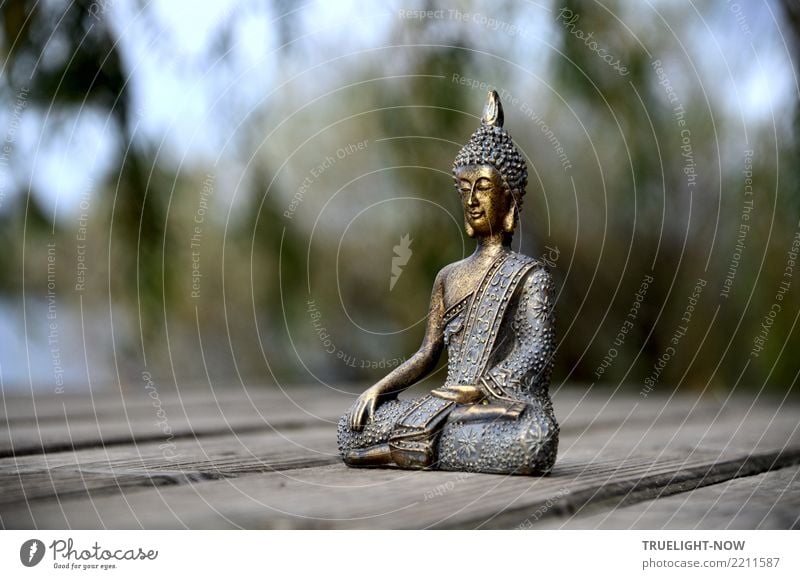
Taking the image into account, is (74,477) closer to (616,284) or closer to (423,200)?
(423,200)

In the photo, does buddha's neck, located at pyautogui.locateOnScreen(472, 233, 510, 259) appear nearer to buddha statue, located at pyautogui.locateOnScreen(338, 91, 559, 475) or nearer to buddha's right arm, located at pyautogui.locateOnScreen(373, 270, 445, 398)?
buddha statue, located at pyautogui.locateOnScreen(338, 91, 559, 475)

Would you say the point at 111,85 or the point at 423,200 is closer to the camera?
the point at 111,85

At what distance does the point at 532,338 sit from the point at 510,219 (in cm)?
36

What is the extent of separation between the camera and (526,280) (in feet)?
10.3

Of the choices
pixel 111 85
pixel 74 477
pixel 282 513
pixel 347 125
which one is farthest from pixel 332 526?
pixel 347 125

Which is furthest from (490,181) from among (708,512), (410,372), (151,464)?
(151,464)

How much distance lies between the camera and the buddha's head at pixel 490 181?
317 cm

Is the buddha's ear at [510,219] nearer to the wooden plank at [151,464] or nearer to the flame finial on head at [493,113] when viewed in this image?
the flame finial on head at [493,113]

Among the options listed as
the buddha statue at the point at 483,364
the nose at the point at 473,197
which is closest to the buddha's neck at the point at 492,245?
the buddha statue at the point at 483,364

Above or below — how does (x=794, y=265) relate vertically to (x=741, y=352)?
above

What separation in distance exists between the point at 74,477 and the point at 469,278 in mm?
1202

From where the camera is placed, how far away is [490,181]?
10.4 ft

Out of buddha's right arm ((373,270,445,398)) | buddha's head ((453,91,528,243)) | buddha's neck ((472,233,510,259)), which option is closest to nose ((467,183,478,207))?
buddha's head ((453,91,528,243))

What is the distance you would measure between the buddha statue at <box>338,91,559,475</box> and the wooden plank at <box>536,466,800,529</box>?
1.03ft
